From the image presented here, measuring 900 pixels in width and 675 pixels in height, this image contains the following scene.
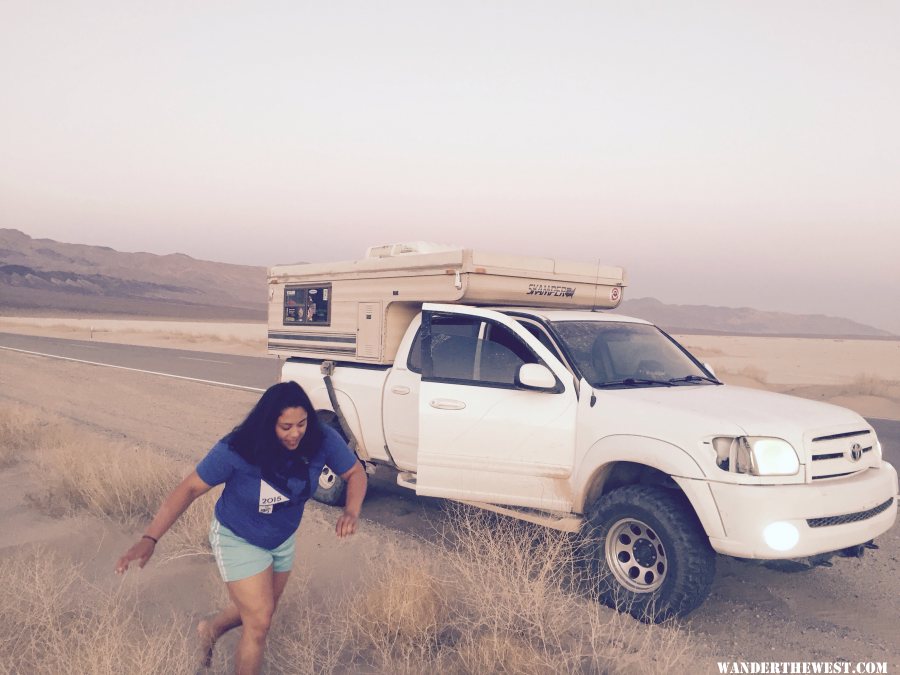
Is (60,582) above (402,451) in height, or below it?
below

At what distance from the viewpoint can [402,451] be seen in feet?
21.7

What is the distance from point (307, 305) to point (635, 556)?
4.51 m

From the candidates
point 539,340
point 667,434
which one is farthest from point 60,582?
point 667,434

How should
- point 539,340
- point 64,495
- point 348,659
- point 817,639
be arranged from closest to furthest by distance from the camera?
point 348,659
point 817,639
point 539,340
point 64,495

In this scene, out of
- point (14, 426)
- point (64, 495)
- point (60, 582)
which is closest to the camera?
point (60, 582)

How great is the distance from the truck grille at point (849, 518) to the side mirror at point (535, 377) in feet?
5.99

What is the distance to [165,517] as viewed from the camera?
3.49 m

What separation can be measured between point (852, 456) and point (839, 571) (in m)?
1.60

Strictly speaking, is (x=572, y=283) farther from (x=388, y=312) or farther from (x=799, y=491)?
(x=799, y=491)

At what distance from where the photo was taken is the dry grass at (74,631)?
12.1 feet

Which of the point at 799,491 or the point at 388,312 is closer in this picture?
the point at 799,491

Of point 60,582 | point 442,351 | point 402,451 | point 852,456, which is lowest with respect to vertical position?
point 60,582

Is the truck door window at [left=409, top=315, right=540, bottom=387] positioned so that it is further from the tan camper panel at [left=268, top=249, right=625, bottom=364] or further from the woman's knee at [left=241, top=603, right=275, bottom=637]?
the woman's knee at [left=241, top=603, right=275, bottom=637]

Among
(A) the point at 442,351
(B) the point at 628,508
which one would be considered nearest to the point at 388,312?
(A) the point at 442,351
